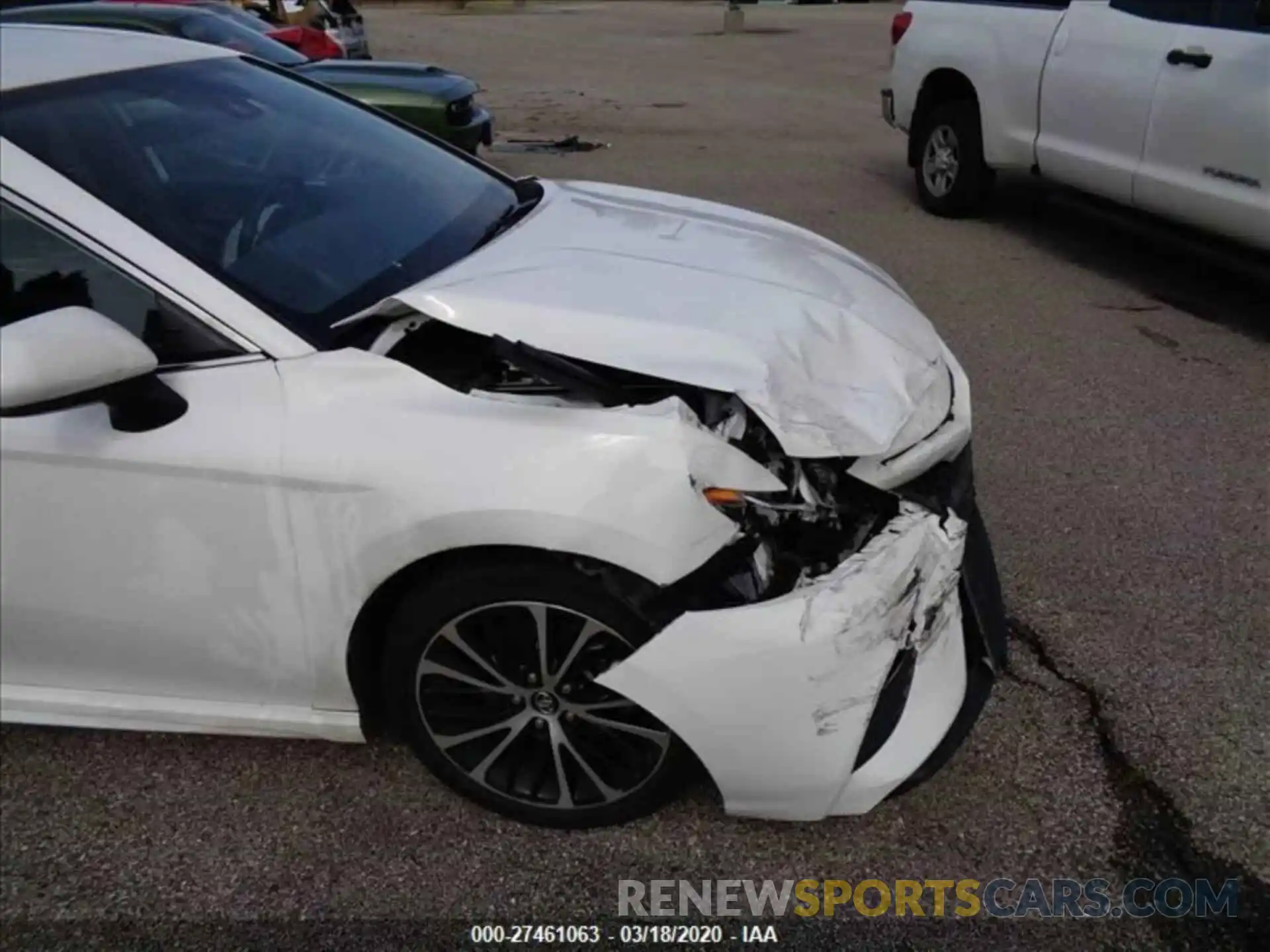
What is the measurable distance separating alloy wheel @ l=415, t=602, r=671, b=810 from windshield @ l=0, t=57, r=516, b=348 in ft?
2.35

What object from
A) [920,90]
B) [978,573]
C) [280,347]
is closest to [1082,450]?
[978,573]

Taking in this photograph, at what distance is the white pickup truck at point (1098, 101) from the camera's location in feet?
17.0

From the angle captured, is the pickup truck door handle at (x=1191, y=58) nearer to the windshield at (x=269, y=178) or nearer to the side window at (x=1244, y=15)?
the side window at (x=1244, y=15)

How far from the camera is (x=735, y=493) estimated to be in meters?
2.19

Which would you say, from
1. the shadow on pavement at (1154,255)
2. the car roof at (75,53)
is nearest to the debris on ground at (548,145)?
the shadow on pavement at (1154,255)

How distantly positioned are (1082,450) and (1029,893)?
2.27 metres

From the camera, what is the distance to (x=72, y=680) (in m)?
2.48

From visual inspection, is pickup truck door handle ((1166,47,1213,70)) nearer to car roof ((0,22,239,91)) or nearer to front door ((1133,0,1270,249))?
front door ((1133,0,1270,249))

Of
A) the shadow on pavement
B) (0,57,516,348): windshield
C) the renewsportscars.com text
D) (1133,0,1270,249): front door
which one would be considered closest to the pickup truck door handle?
(1133,0,1270,249): front door

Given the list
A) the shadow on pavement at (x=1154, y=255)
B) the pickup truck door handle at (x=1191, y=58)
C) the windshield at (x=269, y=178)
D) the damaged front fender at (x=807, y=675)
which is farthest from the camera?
the shadow on pavement at (x=1154, y=255)

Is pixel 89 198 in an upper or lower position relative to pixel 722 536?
upper

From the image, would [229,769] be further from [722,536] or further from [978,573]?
[978,573]

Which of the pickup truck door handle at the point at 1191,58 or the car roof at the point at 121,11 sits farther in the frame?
the car roof at the point at 121,11

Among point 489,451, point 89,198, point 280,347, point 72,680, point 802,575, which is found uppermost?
point 89,198
